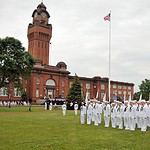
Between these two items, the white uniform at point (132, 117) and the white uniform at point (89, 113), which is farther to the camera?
the white uniform at point (89, 113)

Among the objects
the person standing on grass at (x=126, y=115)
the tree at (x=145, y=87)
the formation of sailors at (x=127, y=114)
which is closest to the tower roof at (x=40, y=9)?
the tree at (x=145, y=87)

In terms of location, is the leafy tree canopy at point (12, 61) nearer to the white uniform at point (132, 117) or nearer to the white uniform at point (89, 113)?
the white uniform at point (89, 113)

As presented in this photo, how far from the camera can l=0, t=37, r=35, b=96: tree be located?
4527 cm

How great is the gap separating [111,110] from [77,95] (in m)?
32.5

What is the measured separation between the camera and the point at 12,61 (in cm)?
4541

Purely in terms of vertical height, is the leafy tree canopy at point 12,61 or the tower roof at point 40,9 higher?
the tower roof at point 40,9

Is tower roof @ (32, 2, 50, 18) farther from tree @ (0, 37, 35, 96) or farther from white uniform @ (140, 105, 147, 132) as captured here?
white uniform @ (140, 105, 147, 132)

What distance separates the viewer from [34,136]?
15.3m

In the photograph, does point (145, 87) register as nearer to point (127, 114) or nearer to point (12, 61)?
point (12, 61)

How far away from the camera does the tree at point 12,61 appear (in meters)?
45.3

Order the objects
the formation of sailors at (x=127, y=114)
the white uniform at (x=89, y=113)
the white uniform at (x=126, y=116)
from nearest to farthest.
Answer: the formation of sailors at (x=127, y=114) → the white uniform at (x=126, y=116) → the white uniform at (x=89, y=113)

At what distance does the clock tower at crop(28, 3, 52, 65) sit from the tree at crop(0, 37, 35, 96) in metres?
35.3

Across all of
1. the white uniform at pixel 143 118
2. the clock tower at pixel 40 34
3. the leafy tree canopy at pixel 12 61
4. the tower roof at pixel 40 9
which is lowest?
the white uniform at pixel 143 118

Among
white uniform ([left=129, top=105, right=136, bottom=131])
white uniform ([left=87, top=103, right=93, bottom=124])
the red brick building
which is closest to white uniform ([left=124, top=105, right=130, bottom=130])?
white uniform ([left=129, top=105, right=136, bottom=131])
